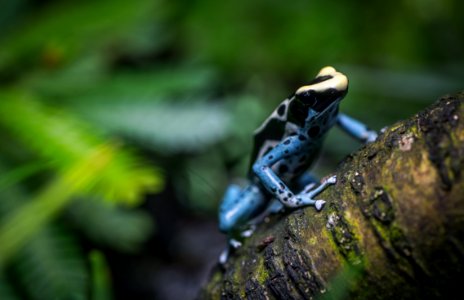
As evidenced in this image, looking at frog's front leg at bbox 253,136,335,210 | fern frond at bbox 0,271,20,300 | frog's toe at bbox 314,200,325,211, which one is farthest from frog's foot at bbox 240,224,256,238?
fern frond at bbox 0,271,20,300

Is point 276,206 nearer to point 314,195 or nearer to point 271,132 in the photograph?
point 271,132

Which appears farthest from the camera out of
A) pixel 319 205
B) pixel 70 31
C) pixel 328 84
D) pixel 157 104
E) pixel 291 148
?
pixel 70 31

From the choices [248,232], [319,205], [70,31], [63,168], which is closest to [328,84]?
[319,205]

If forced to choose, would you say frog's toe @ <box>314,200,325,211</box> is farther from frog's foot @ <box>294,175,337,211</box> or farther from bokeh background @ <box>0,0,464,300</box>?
bokeh background @ <box>0,0,464,300</box>

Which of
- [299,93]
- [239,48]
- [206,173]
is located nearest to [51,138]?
[206,173]

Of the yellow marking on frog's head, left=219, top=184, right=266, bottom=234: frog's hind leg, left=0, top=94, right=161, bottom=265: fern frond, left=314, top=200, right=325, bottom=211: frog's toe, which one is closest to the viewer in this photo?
left=314, top=200, right=325, bottom=211: frog's toe

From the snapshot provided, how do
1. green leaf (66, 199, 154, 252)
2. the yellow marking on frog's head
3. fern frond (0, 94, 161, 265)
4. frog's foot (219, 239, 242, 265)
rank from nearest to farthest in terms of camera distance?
the yellow marking on frog's head, frog's foot (219, 239, 242, 265), fern frond (0, 94, 161, 265), green leaf (66, 199, 154, 252)

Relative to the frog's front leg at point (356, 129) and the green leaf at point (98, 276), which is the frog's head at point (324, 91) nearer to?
the frog's front leg at point (356, 129)
